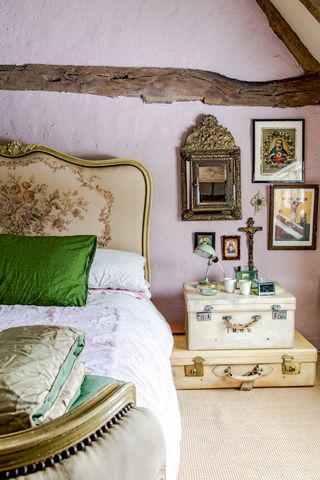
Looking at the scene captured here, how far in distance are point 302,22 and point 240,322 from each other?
6.04ft

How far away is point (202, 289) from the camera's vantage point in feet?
9.57

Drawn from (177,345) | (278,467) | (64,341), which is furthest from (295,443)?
(64,341)

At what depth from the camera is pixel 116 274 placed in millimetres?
2707

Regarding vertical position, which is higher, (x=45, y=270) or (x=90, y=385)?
(x=45, y=270)

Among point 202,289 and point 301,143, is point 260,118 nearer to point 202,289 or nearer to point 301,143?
point 301,143

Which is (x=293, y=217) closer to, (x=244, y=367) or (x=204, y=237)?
(x=204, y=237)

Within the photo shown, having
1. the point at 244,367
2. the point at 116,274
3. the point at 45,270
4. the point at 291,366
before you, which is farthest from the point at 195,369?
the point at 45,270

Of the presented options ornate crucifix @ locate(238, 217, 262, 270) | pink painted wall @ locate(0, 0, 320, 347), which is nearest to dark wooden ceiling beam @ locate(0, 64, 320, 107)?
pink painted wall @ locate(0, 0, 320, 347)

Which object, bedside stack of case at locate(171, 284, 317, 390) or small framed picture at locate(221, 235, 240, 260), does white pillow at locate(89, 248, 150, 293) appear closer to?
bedside stack of case at locate(171, 284, 317, 390)

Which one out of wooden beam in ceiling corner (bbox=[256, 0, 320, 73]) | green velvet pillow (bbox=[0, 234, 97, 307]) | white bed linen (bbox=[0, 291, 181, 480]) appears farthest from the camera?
wooden beam in ceiling corner (bbox=[256, 0, 320, 73])

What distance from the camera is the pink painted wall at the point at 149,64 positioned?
310 centimetres

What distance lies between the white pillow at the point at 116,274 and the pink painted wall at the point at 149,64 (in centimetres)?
50

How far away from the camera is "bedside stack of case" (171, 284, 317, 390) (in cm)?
278

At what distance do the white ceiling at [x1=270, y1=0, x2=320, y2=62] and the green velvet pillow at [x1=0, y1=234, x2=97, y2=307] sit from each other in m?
1.80
